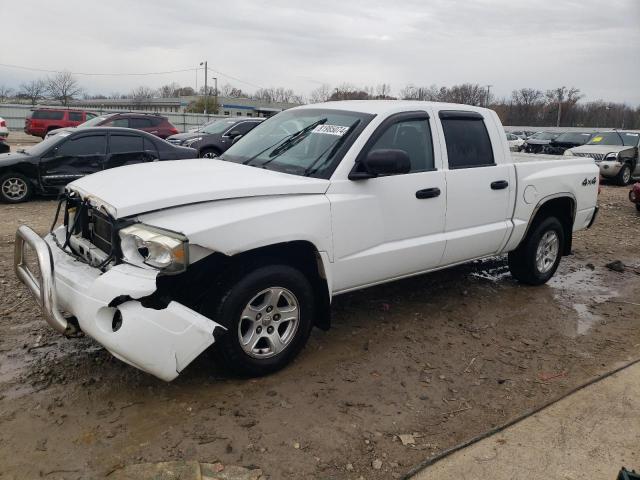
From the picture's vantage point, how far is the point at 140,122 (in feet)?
60.3

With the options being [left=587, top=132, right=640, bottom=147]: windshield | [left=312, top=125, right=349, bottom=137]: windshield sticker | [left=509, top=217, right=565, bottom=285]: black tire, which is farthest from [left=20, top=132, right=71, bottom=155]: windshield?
[left=587, top=132, right=640, bottom=147]: windshield

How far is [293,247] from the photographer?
3.66 m

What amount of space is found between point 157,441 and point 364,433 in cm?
115

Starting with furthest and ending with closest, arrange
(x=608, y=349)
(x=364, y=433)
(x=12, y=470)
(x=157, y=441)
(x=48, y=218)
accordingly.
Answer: (x=48, y=218) < (x=608, y=349) < (x=364, y=433) < (x=157, y=441) < (x=12, y=470)

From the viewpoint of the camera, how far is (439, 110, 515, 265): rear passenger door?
180 inches

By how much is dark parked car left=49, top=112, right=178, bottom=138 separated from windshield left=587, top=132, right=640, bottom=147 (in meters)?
14.3

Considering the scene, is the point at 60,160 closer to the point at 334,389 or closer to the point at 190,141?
the point at 190,141

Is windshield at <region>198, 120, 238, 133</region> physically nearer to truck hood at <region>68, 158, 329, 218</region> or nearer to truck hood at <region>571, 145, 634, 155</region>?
truck hood at <region>571, 145, 634, 155</region>

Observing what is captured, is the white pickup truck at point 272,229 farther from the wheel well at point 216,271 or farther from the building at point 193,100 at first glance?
the building at point 193,100

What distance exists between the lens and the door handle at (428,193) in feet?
13.9

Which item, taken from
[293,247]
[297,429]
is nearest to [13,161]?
[293,247]

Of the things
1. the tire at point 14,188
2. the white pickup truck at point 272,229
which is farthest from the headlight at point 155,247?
the tire at point 14,188

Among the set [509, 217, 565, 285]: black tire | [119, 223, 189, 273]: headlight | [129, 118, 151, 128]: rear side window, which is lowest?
[509, 217, 565, 285]: black tire

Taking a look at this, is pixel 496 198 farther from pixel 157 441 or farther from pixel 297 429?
pixel 157 441
